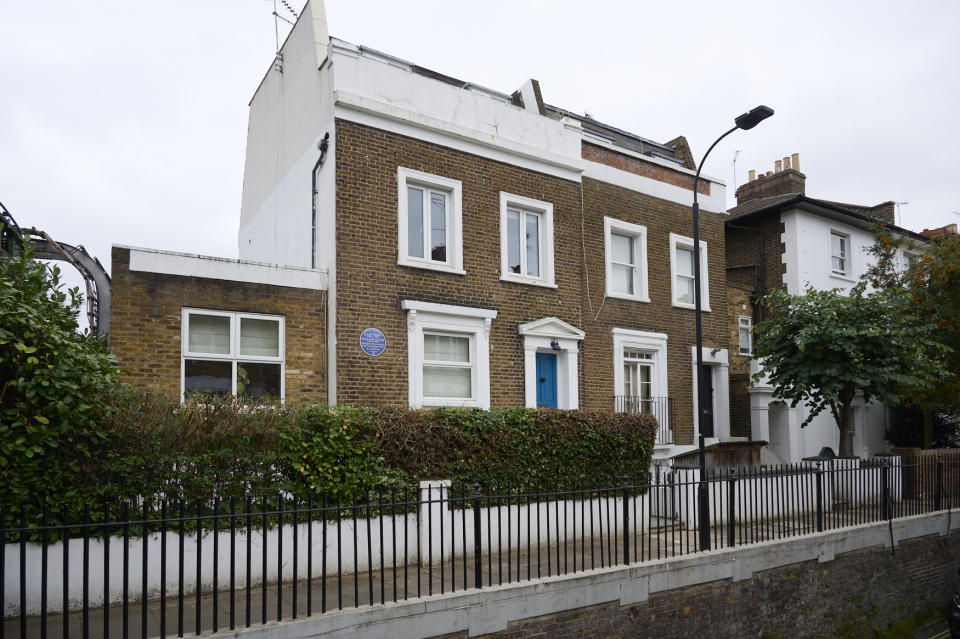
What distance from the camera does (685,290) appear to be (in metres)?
18.8

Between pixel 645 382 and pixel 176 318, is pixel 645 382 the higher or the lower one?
the lower one

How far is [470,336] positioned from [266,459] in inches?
255

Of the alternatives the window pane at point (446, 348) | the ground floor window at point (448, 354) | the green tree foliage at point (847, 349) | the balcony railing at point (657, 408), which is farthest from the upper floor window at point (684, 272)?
the window pane at point (446, 348)

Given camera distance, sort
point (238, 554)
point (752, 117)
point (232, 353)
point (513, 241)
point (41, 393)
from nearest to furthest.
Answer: point (41, 393) → point (238, 554) → point (752, 117) → point (232, 353) → point (513, 241)

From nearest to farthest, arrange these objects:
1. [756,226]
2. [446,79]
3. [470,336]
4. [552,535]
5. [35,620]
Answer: [35,620]
[552,535]
[470,336]
[446,79]
[756,226]

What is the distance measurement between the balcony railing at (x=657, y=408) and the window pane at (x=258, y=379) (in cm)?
803

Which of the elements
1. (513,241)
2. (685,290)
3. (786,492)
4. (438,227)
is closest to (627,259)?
(685,290)

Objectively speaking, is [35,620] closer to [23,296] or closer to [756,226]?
[23,296]

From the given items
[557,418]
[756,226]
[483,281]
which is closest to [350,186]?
[483,281]

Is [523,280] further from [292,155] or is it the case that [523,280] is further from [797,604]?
[797,604]

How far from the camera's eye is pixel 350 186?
13117mm

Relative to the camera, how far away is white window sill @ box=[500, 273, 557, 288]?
14947 mm

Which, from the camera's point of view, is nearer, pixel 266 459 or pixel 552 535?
pixel 266 459

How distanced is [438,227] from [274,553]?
7740 millimetres
